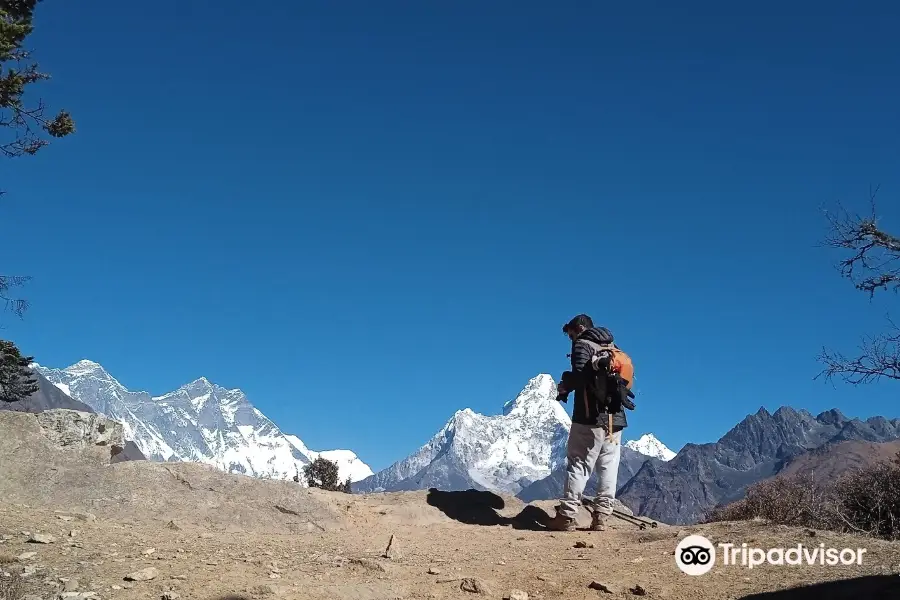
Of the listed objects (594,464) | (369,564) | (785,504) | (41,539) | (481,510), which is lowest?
(41,539)

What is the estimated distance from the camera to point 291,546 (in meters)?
7.25

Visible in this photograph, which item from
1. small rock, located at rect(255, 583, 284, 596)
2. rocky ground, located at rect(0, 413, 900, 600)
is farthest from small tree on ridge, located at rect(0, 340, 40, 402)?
small rock, located at rect(255, 583, 284, 596)

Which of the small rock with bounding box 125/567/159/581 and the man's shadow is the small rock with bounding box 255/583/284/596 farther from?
the man's shadow

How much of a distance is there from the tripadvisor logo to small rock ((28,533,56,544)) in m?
5.62

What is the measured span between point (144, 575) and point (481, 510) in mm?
6685

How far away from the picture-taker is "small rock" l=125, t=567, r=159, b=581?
17.3ft

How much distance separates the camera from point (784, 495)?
9.90 metres

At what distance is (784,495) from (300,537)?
269 inches

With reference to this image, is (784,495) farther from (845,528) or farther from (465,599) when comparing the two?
(465,599)

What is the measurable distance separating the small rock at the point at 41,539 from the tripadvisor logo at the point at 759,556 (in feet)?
18.4

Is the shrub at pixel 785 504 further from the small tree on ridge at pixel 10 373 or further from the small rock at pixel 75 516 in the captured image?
the small tree on ridge at pixel 10 373

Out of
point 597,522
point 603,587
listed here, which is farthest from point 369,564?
point 597,522

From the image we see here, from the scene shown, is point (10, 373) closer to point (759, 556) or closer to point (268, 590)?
point (268, 590)

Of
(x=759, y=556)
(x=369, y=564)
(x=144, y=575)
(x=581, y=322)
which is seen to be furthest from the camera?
(x=581, y=322)
